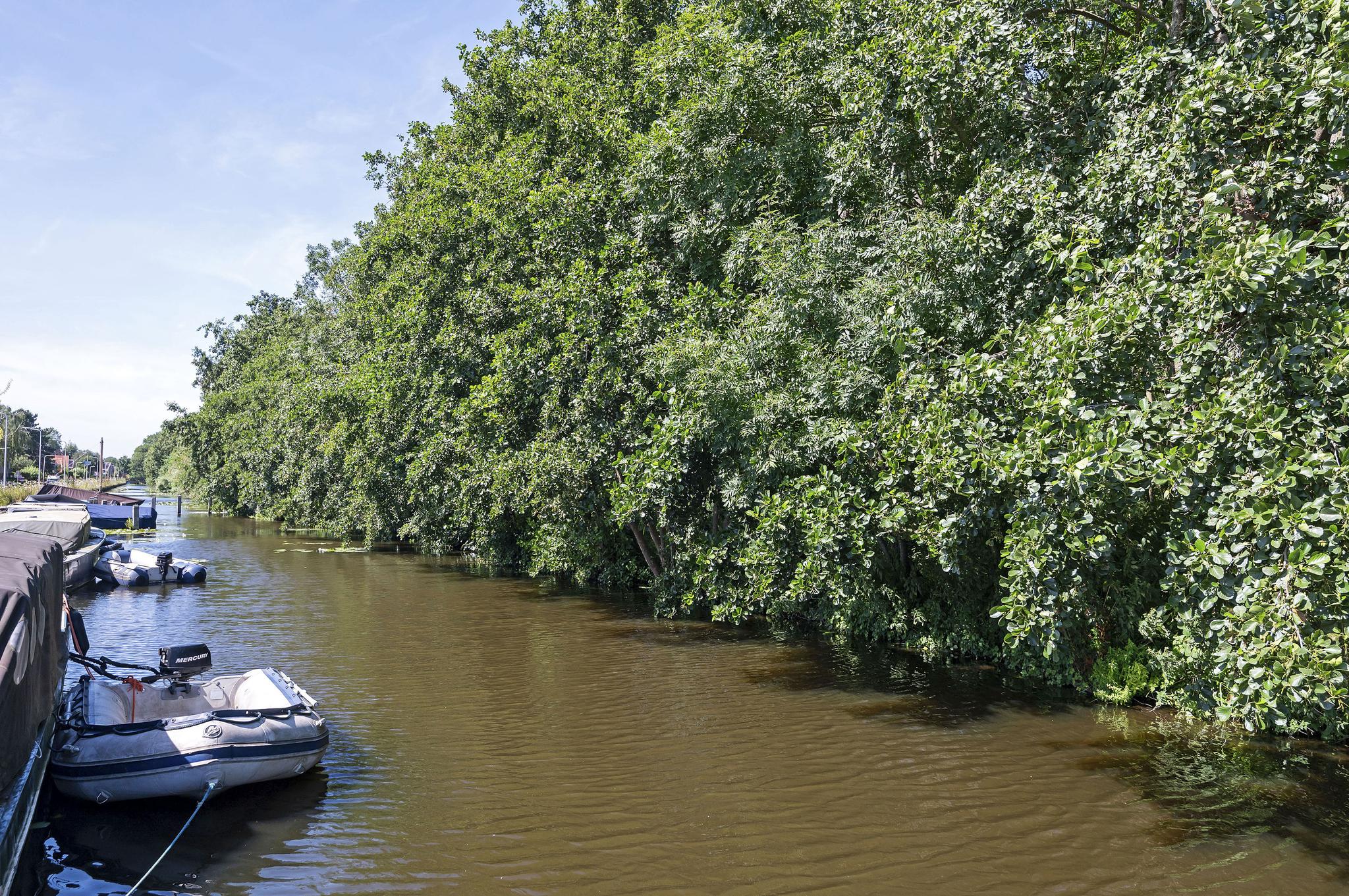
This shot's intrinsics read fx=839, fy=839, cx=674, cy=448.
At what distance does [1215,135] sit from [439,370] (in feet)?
66.6

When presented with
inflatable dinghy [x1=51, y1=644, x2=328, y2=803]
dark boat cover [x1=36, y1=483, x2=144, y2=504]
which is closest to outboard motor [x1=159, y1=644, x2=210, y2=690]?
inflatable dinghy [x1=51, y1=644, x2=328, y2=803]

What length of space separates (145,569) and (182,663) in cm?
1584

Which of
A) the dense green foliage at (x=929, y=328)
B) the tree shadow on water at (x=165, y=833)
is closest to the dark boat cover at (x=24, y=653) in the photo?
the tree shadow on water at (x=165, y=833)

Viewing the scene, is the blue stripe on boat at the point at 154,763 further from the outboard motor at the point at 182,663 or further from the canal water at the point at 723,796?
the outboard motor at the point at 182,663

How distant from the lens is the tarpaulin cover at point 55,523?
60.1ft

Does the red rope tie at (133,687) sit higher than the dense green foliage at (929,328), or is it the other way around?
the dense green foliage at (929,328)

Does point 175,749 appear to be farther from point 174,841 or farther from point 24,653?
point 24,653

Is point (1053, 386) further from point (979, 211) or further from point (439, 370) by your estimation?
point (439, 370)

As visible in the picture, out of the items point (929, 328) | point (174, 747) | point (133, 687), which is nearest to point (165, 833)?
point (174, 747)

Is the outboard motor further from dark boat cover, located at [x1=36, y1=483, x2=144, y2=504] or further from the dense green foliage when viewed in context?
dark boat cover, located at [x1=36, y1=483, x2=144, y2=504]

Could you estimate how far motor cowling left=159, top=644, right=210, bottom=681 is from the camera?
9375mm

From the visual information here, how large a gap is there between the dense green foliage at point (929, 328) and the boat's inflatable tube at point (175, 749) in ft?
22.7

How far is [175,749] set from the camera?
7.54 metres

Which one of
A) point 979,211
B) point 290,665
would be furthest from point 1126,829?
point 290,665
